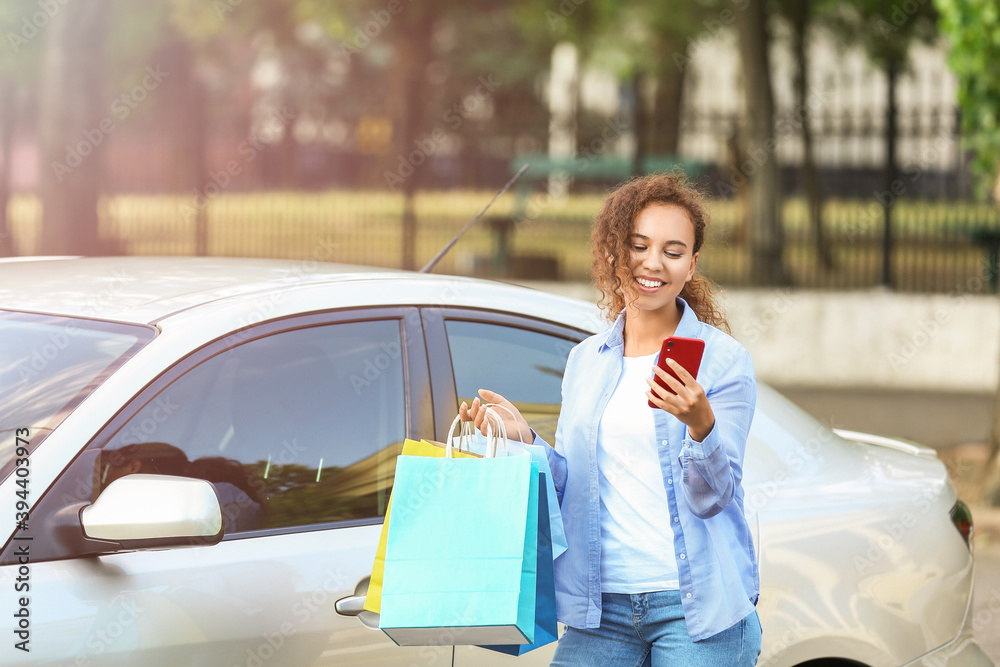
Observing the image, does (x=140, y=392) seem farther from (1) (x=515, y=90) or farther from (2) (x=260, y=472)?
(1) (x=515, y=90)

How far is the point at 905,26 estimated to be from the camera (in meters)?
16.3

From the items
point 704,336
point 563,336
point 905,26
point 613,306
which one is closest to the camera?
point 704,336

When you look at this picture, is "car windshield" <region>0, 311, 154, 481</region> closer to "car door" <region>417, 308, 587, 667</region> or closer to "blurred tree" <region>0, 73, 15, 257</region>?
"car door" <region>417, 308, 587, 667</region>

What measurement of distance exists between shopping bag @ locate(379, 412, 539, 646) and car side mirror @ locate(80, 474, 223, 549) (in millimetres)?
392

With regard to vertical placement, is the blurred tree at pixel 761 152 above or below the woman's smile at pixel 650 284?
above

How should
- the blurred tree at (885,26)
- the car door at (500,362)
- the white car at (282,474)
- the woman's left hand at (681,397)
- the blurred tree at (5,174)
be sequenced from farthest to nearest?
1. the blurred tree at (885,26)
2. the blurred tree at (5,174)
3. the car door at (500,362)
4. the white car at (282,474)
5. the woman's left hand at (681,397)

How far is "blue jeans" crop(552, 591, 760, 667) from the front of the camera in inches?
84.7

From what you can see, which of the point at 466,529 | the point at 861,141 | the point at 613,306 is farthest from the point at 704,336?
the point at 861,141

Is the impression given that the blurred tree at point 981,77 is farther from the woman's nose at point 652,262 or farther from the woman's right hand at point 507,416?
the woman's right hand at point 507,416

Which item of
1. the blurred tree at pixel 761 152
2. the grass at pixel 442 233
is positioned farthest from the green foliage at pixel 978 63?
the blurred tree at pixel 761 152

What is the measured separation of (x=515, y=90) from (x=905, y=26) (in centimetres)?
1364

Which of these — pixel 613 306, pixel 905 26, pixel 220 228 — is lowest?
pixel 613 306

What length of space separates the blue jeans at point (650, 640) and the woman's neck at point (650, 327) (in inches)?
19.5

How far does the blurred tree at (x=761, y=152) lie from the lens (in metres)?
11.3
